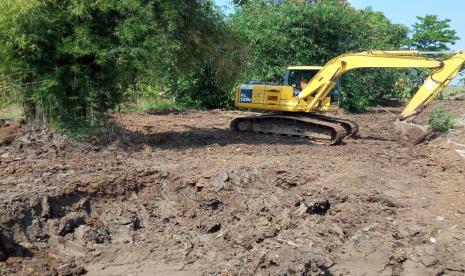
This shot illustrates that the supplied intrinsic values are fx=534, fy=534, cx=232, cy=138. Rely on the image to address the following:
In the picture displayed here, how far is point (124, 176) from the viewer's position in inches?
318

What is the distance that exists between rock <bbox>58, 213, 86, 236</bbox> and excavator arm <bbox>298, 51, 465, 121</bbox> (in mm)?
7966

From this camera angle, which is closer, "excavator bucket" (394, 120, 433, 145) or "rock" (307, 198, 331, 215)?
"rock" (307, 198, 331, 215)

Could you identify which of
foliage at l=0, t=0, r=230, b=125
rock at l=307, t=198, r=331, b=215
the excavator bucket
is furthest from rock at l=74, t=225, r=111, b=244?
the excavator bucket

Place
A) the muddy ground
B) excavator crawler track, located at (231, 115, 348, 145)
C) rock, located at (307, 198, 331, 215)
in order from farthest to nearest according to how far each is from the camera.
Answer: excavator crawler track, located at (231, 115, 348, 145)
rock, located at (307, 198, 331, 215)
the muddy ground

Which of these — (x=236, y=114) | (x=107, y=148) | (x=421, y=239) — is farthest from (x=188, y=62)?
(x=236, y=114)

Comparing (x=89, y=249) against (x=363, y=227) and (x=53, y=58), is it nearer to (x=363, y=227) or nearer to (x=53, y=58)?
(x=363, y=227)

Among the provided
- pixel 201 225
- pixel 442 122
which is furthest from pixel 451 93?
pixel 201 225

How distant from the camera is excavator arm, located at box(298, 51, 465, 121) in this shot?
510 inches

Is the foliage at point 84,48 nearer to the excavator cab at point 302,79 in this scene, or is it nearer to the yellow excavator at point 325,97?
the yellow excavator at point 325,97

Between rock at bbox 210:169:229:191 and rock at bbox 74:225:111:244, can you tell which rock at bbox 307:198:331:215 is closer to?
rock at bbox 210:169:229:191

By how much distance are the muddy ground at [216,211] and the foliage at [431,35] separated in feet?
80.8

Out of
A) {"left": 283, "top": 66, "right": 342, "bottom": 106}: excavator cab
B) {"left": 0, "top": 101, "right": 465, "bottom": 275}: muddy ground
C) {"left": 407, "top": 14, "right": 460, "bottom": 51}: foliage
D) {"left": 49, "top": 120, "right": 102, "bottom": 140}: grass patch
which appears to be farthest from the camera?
{"left": 407, "top": 14, "right": 460, "bottom": 51}: foliage

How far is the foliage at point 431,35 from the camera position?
33.5 m

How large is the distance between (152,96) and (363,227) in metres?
13.9
